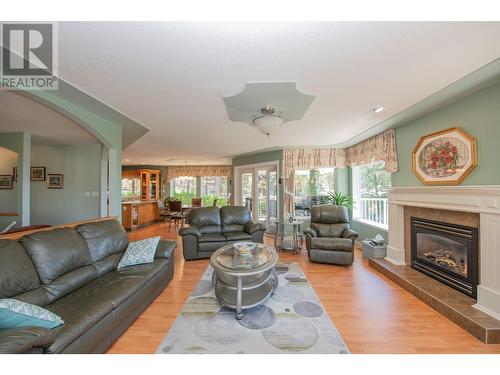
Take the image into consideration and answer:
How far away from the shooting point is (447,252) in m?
2.59

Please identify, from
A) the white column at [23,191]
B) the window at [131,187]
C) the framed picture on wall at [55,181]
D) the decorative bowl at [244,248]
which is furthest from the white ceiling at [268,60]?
the window at [131,187]

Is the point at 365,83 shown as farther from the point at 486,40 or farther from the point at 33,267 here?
the point at 33,267

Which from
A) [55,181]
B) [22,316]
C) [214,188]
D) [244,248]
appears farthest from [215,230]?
[214,188]

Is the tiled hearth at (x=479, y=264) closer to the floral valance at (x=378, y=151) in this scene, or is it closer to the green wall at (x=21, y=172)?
the floral valance at (x=378, y=151)

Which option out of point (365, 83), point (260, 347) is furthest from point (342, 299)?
point (365, 83)

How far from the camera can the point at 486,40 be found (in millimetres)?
1459

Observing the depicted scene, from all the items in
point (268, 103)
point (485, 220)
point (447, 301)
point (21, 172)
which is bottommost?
point (447, 301)

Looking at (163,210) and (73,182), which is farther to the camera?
(163,210)

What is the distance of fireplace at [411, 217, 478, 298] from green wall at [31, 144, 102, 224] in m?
6.42

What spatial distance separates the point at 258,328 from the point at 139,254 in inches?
62.0

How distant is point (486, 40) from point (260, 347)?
284 cm

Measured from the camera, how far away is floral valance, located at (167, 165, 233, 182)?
8.66m

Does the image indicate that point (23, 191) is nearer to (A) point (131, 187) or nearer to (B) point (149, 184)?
(B) point (149, 184)
